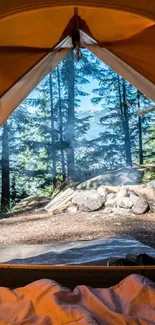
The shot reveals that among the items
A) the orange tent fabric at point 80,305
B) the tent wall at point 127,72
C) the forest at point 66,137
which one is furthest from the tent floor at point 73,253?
the forest at point 66,137

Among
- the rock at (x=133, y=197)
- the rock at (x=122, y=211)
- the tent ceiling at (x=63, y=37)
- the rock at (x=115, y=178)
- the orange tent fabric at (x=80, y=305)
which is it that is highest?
the tent ceiling at (x=63, y=37)

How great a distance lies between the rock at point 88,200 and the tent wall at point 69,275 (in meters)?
3.04

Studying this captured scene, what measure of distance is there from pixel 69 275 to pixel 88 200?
3.15m

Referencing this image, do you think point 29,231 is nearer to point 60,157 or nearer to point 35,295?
point 60,157

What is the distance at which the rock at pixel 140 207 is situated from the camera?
434 centimetres

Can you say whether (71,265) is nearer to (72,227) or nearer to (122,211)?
(72,227)

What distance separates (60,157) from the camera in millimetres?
4910

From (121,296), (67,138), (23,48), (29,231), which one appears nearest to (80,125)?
(67,138)

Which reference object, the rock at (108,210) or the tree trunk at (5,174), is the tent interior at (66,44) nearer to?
the rock at (108,210)

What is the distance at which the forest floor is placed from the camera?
141 inches

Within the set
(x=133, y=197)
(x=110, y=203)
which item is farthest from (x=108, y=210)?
(x=133, y=197)

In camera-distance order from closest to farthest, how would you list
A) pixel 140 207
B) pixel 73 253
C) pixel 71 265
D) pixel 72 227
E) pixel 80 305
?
pixel 80 305
pixel 71 265
pixel 73 253
pixel 72 227
pixel 140 207

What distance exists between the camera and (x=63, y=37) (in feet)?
6.63

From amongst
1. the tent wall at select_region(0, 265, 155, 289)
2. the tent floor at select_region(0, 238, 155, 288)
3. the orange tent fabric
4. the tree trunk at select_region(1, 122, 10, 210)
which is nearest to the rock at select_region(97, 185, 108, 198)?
the tree trunk at select_region(1, 122, 10, 210)
